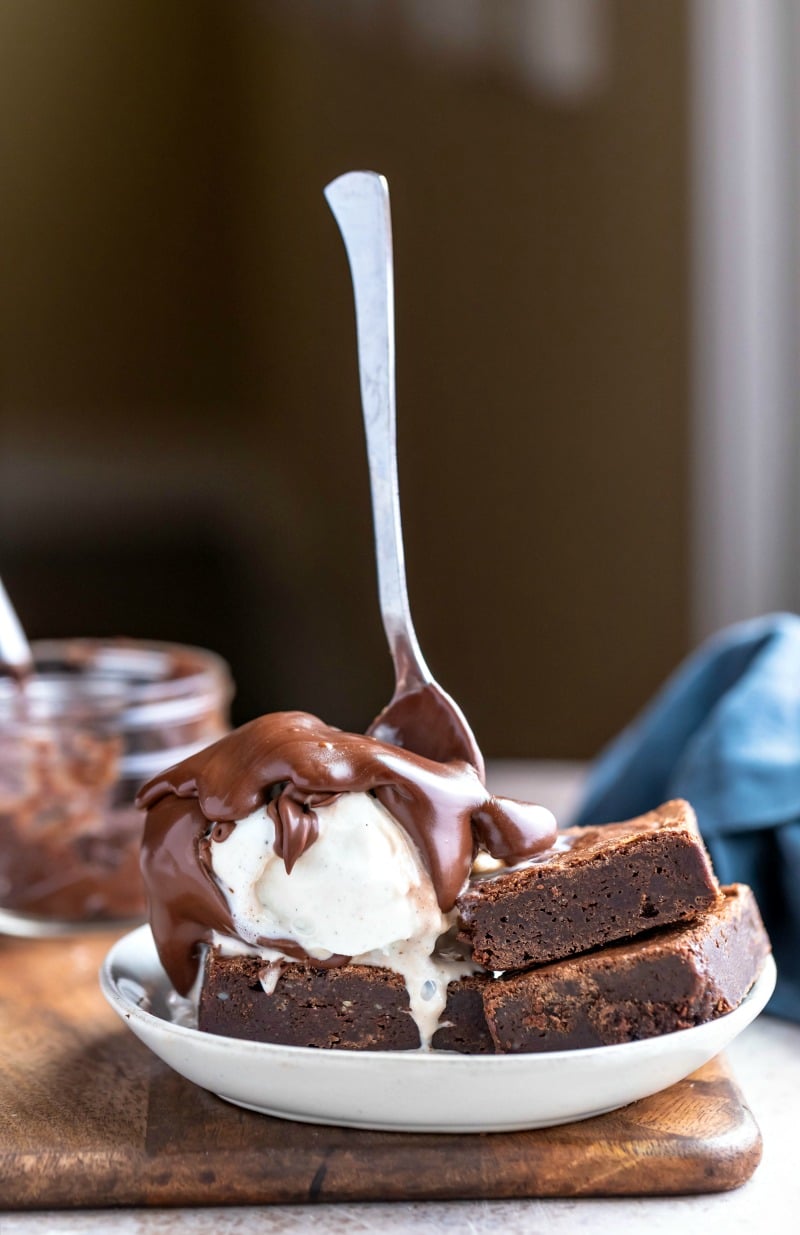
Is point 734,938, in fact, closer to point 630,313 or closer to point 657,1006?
point 657,1006

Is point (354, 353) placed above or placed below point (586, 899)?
below

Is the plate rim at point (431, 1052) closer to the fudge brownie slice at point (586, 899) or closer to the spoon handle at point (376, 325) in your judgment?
the fudge brownie slice at point (586, 899)

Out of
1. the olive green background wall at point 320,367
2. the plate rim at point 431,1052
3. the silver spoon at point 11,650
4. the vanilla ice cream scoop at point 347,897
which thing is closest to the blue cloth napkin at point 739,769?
the plate rim at point 431,1052

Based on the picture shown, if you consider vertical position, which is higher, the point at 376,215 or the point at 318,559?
the point at 376,215

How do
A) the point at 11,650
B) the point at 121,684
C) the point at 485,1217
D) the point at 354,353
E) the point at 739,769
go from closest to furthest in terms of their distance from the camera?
the point at 485,1217 → the point at 739,769 → the point at 11,650 → the point at 121,684 → the point at 354,353

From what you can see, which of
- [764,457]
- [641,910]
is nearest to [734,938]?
[641,910]

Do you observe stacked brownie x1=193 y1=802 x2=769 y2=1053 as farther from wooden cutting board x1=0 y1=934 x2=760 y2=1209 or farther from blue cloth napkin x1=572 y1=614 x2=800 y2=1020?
blue cloth napkin x1=572 y1=614 x2=800 y2=1020

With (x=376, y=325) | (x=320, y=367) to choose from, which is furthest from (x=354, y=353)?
(x=376, y=325)

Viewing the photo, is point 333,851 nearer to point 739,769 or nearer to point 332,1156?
point 332,1156
